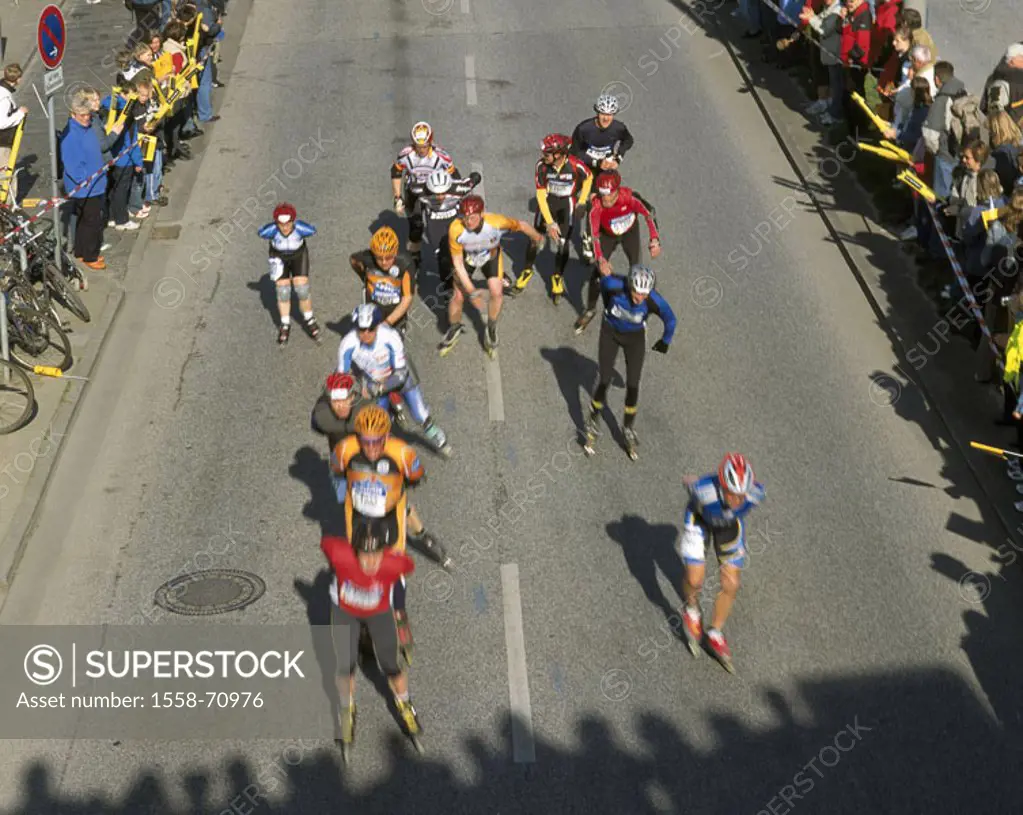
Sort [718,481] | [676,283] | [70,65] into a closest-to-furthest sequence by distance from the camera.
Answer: [718,481]
[676,283]
[70,65]

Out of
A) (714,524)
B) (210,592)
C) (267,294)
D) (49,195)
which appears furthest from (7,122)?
(714,524)

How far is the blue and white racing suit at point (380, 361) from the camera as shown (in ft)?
37.8

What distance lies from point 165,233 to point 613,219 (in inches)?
257

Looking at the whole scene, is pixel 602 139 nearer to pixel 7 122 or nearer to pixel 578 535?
pixel 578 535

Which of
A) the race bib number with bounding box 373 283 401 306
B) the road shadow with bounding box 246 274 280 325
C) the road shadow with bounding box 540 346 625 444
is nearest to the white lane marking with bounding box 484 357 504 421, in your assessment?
the road shadow with bounding box 540 346 625 444

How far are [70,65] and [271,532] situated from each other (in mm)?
13605

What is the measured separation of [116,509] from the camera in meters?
12.1

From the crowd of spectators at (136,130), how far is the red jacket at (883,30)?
9.94 metres

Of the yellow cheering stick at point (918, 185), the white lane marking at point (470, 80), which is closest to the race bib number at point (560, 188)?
the yellow cheering stick at point (918, 185)

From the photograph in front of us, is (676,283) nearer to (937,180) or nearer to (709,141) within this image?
(937,180)

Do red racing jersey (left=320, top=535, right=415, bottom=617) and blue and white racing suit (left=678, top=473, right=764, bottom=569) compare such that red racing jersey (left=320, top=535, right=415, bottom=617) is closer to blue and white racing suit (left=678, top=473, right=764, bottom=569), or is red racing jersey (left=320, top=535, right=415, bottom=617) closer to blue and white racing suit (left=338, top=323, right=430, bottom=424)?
blue and white racing suit (left=678, top=473, right=764, bottom=569)

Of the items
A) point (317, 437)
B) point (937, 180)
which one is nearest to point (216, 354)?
point (317, 437)

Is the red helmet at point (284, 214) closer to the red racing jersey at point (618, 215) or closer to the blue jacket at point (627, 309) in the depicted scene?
the red racing jersey at point (618, 215)

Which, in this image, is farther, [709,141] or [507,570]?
[709,141]
